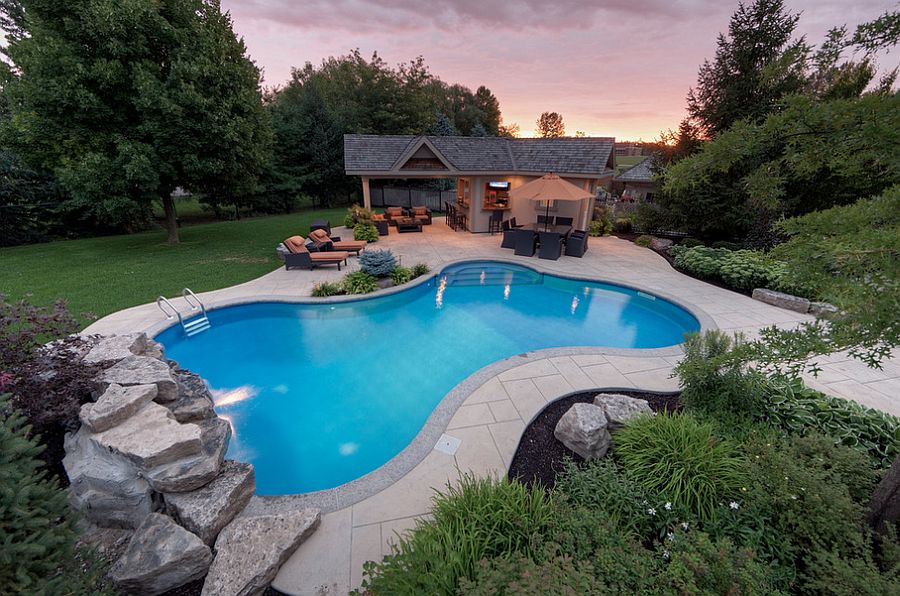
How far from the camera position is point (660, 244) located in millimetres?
14930

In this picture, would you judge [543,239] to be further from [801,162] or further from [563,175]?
[801,162]

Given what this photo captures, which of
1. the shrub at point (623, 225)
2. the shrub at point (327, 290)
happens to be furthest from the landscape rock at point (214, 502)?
the shrub at point (623, 225)

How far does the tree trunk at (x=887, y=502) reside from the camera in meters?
2.95

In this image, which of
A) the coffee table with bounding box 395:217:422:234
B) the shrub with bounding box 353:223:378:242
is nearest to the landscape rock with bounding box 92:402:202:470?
the shrub with bounding box 353:223:378:242

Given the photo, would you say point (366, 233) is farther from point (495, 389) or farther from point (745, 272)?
point (745, 272)

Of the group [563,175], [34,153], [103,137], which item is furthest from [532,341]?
[34,153]

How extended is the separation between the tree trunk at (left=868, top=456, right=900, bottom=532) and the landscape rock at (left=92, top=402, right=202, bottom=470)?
254 inches

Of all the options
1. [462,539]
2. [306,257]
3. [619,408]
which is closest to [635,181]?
[306,257]

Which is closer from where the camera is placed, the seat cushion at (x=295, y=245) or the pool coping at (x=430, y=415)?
the pool coping at (x=430, y=415)

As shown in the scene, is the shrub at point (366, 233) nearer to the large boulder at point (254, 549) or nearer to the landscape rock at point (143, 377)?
the landscape rock at point (143, 377)

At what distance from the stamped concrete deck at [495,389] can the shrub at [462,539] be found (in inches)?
18.5

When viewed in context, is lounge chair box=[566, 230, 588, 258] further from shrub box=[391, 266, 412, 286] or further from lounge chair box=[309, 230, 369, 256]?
lounge chair box=[309, 230, 369, 256]

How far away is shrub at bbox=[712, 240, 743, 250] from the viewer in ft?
43.3

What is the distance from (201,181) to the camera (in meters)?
13.9
